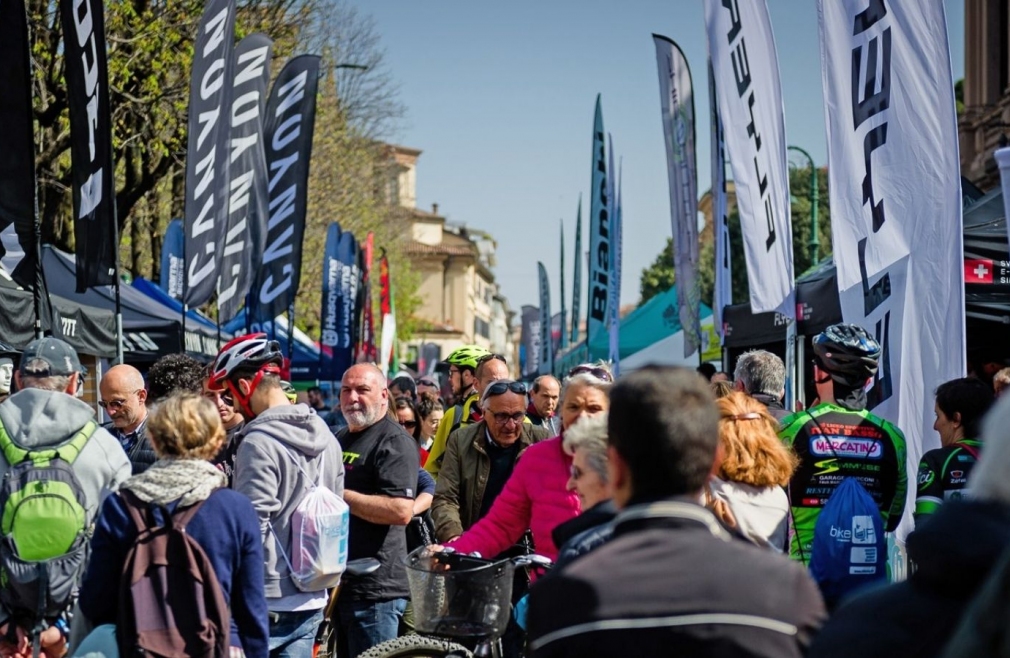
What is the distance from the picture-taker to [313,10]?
893 inches

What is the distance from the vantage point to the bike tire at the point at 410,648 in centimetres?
560

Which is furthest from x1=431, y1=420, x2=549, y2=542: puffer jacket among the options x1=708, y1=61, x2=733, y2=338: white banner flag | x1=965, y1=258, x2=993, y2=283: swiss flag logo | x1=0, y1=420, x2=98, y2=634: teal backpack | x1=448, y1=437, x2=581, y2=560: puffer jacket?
x1=708, y1=61, x2=733, y2=338: white banner flag

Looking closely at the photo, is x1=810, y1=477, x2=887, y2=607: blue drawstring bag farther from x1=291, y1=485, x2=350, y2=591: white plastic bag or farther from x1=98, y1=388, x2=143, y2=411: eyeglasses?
x1=98, y1=388, x2=143, y2=411: eyeglasses

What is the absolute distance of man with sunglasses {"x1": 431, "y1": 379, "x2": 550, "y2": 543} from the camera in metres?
6.40

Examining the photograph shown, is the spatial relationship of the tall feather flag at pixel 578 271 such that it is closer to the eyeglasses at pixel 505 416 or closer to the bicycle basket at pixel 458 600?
the eyeglasses at pixel 505 416

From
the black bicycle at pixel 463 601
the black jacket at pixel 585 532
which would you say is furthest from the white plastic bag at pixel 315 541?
the black jacket at pixel 585 532

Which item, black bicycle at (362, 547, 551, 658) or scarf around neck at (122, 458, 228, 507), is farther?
black bicycle at (362, 547, 551, 658)

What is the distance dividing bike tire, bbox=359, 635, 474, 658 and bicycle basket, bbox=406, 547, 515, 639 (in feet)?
3.24

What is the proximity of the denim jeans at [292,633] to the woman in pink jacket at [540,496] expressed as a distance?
26.7 inches

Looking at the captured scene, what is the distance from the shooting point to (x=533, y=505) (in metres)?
5.19

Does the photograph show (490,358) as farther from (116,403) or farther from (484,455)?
(116,403)

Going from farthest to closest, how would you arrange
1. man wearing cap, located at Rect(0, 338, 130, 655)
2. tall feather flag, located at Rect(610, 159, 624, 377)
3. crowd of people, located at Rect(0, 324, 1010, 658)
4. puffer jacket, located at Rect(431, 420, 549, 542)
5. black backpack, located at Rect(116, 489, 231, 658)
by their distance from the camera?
tall feather flag, located at Rect(610, 159, 624, 377), puffer jacket, located at Rect(431, 420, 549, 542), man wearing cap, located at Rect(0, 338, 130, 655), black backpack, located at Rect(116, 489, 231, 658), crowd of people, located at Rect(0, 324, 1010, 658)

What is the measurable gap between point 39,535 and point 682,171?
34.7 feet

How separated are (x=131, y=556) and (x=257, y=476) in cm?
94
